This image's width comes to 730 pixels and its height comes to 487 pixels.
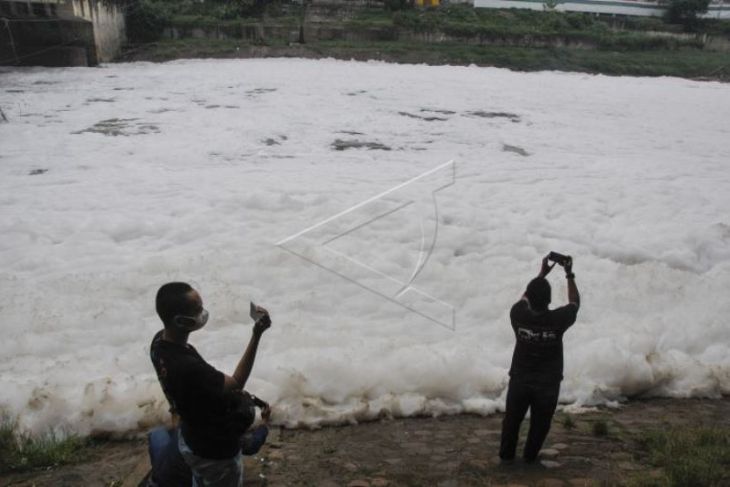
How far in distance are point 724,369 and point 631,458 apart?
2289 millimetres

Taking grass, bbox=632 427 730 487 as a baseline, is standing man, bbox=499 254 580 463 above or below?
above

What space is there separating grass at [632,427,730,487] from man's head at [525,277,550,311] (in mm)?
1134

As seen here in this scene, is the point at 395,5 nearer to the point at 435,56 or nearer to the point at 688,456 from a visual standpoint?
the point at 435,56

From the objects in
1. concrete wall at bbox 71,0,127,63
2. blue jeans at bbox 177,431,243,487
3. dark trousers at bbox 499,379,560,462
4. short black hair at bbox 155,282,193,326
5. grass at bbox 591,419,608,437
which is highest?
concrete wall at bbox 71,0,127,63

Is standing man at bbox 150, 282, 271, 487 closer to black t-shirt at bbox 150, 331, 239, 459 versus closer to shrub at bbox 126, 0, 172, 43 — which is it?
black t-shirt at bbox 150, 331, 239, 459

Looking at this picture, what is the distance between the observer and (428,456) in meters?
4.27

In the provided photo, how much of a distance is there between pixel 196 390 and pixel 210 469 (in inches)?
18.0

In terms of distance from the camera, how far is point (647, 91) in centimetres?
2064

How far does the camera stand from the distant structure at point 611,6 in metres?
44.0

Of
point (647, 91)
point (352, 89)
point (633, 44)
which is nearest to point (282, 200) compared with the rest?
point (352, 89)

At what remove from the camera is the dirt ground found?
3.85m

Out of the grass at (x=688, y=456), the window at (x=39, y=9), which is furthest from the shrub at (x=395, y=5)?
the grass at (x=688, y=456)

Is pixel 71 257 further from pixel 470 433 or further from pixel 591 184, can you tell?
pixel 591 184

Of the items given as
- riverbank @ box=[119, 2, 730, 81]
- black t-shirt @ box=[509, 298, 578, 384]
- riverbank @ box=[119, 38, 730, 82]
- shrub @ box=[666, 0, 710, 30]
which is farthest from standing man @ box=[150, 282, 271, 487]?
shrub @ box=[666, 0, 710, 30]
